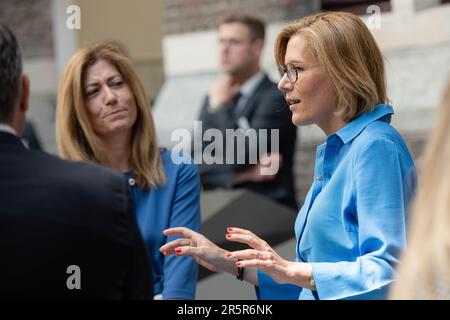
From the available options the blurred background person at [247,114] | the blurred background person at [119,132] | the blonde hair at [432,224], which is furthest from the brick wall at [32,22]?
the blonde hair at [432,224]

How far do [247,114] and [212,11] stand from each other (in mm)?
1301

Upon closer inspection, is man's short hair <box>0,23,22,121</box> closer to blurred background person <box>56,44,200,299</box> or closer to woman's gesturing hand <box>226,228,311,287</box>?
woman's gesturing hand <box>226,228,311,287</box>

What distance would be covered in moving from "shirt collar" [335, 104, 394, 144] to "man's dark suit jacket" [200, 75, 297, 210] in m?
2.26

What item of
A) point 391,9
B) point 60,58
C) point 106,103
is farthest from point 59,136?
point 60,58

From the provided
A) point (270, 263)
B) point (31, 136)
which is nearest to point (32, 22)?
point (31, 136)

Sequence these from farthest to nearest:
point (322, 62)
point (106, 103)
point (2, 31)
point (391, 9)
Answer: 1. point (391, 9)
2. point (106, 103)
3. point (322, 62)
4. point (2, 31)

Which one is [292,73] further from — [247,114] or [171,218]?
[247,114]

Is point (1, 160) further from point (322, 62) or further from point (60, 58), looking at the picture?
point (60, 58)

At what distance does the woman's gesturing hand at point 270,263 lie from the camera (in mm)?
2385

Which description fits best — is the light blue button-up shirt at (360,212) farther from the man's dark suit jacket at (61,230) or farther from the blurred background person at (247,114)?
the blurred background person at (247,114)

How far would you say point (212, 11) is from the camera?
6258 mm

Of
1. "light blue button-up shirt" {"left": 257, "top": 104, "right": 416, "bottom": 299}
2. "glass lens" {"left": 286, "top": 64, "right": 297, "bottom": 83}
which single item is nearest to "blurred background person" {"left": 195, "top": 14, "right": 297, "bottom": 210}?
"glass lens" {"left": 286, "top": 64, "right": 297, "bottom": 83}

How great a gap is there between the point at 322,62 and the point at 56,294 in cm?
96

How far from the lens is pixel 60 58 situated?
649 centimetres
